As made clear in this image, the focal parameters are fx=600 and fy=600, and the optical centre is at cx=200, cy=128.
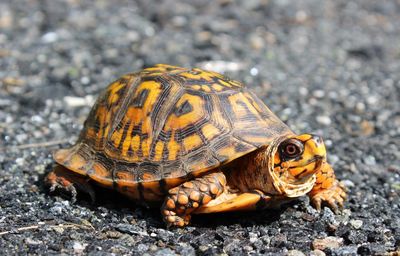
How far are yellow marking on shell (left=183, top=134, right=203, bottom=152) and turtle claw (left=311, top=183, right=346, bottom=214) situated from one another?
1.01 meters

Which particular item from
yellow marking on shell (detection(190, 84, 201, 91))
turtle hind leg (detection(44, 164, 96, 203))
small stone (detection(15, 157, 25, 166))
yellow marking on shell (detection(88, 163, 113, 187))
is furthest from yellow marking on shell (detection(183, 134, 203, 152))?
small stone (detection(15, 157, 25, 166))

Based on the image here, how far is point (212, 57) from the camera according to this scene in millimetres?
7871

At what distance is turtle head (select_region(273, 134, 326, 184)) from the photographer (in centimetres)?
380

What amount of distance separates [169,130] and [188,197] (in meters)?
0.52

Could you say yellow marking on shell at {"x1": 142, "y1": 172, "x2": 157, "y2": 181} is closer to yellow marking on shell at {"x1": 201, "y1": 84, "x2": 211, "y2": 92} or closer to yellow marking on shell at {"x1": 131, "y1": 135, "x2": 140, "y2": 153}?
yellow marking on shell at {"x1": 131, "y1": 135, "x2": 140, "y2": 153}

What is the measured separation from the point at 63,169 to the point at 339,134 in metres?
2.90

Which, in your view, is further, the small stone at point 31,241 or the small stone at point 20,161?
the small stone at point 20,161

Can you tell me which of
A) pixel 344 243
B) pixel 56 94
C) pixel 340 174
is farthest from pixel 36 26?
pixel 344 243

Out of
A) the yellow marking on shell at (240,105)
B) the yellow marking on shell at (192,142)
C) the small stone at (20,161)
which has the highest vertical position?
the yellow marking on shell at (240,105)

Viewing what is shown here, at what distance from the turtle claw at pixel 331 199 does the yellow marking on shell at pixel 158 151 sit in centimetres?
119

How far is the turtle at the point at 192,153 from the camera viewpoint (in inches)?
155

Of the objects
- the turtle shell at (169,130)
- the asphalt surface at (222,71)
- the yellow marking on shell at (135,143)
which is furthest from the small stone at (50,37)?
the yellow marking on shell at (135,143)

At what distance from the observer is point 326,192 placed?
4.41 m

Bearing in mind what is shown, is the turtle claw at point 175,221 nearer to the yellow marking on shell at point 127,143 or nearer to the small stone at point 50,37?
the yellow marking on shell at point 127,143
